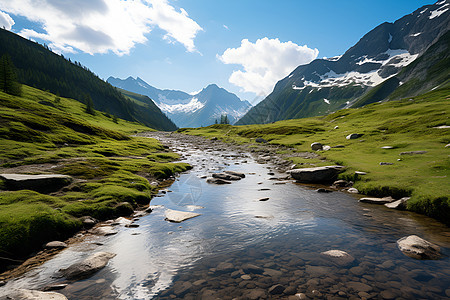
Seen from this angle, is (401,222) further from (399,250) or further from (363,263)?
(363,263)

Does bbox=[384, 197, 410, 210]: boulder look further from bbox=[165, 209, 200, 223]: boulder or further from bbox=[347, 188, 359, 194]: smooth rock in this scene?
bbox=[165, 209, 200, 223]: boulder

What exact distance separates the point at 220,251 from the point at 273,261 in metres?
2.72

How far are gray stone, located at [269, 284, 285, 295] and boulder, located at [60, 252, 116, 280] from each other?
7.53 meters

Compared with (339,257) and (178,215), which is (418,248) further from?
(178,215)

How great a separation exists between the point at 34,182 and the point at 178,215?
12006 mm

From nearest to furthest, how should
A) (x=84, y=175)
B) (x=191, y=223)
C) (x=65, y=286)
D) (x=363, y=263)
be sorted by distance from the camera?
(x=65, y=286) < (x=363, y=263) < (x=191, y=223) < (x=84, y=175)

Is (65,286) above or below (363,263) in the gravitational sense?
below

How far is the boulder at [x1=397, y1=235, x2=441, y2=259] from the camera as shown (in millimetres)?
9376

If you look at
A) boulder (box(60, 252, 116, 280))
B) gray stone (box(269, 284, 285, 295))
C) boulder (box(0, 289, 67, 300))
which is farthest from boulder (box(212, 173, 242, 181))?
boulder (box(0, 289, 67, 300))

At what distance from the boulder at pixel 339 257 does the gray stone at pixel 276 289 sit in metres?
3.25

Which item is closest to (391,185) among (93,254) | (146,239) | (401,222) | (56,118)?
(401,222)

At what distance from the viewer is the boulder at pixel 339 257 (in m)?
9.27

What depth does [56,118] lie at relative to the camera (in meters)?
50.6

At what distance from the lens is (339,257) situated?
31.7ft
